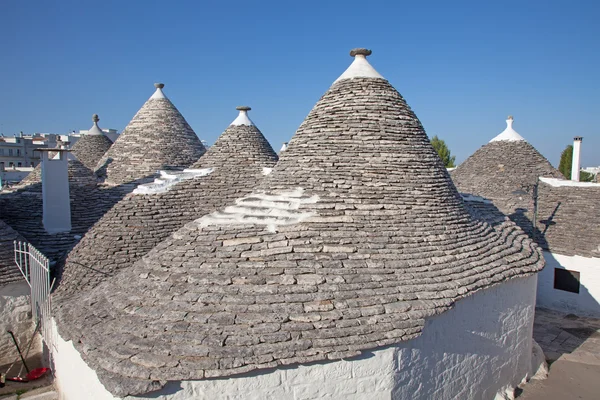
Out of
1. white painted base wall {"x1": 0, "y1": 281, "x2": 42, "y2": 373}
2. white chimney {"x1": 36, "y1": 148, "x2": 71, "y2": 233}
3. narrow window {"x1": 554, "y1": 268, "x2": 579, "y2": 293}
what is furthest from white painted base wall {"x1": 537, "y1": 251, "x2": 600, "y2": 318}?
white painted base wall {"x1": 0, "y1": 281, "x2": 42, "y2": 373}

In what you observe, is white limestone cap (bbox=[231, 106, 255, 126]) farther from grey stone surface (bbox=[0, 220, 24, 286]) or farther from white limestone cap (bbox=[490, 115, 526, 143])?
white limestone cap (bbox=[490, 115, 526, 143])

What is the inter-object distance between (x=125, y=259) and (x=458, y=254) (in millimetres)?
5499

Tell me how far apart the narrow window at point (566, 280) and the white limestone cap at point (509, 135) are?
581 cm

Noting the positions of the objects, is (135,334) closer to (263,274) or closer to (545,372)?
(263,274)

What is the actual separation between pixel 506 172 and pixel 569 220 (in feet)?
10.1

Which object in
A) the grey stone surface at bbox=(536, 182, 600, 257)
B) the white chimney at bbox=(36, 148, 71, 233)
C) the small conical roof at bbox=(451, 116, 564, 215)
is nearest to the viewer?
the white chimney at bbox=(36, 148, 71, 233)

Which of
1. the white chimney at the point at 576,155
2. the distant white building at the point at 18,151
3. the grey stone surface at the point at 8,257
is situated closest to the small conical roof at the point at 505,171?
the white chimney at the point at 576,155

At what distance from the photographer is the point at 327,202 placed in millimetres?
6195

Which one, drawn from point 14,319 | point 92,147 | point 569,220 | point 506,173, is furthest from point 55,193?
point 506,173

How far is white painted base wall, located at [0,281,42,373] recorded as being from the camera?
7812mm

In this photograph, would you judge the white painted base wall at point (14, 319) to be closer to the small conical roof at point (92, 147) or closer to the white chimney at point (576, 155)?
the small conical roof at point (92, 147)

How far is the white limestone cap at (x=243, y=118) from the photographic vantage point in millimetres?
11133

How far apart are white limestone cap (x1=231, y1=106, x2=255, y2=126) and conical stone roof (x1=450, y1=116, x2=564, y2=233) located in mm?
8681

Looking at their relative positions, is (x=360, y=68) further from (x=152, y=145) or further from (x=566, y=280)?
(x=566, y=280)
